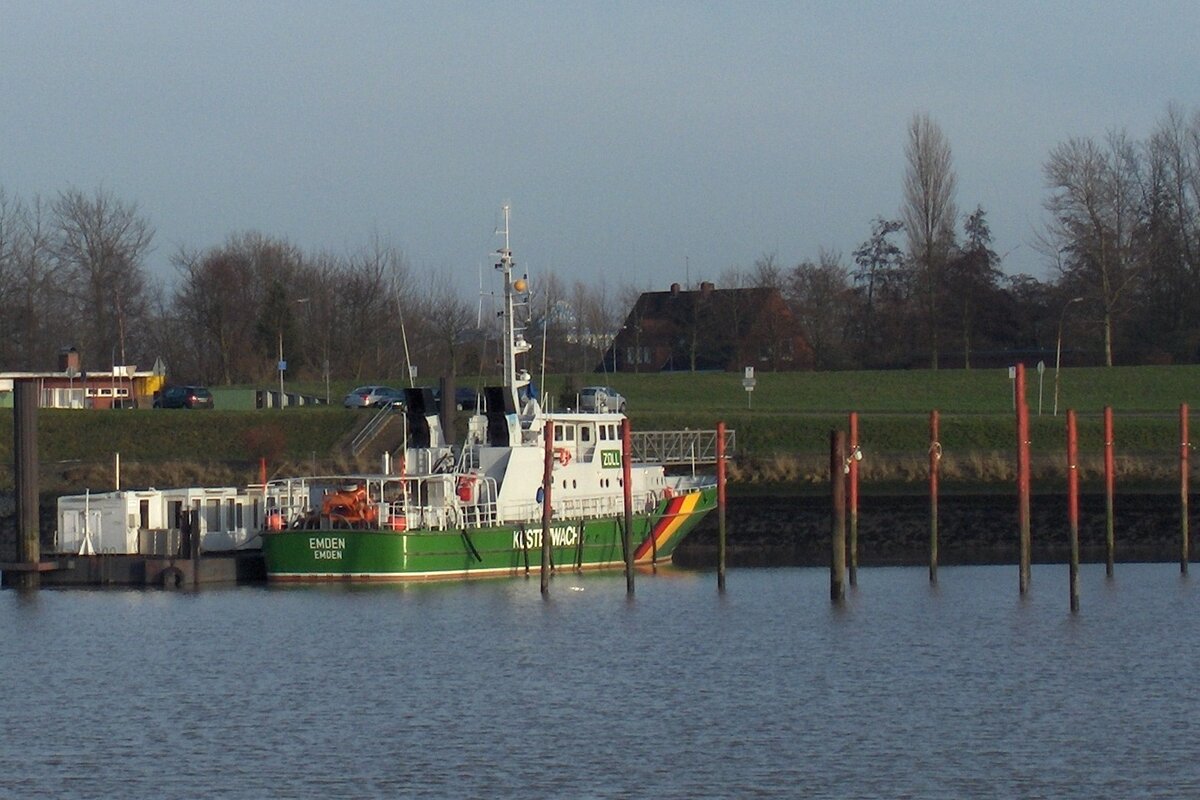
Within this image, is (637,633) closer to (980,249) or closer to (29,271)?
(980,249)

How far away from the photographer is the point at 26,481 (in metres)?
39.0

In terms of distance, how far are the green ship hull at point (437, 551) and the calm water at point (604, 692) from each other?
1.94 feet

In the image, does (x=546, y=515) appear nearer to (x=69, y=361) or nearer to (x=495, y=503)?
(x=495, y=503)

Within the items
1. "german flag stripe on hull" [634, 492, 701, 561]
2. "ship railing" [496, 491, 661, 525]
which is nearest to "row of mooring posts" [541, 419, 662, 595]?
"ship railing" [496, 491, 661, 525]

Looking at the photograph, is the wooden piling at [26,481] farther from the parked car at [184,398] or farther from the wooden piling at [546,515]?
the parked car at [184,398]

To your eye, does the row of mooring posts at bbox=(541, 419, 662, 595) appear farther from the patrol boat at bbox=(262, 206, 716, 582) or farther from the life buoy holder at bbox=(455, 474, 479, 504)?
the life buoy holder at bbox=(455, 474, 479, 504)

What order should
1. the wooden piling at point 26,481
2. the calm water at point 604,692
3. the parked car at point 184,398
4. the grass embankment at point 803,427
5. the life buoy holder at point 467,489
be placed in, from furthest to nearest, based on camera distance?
the parked car at point 184,398
the grass embankment at point 803,427
the life buoy holder at point 467,489
the wooden piling at point 26,481
the calm water at point 604,692

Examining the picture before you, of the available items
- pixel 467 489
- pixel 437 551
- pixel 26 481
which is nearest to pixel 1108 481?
pixel 467 489

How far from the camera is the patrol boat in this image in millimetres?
39406

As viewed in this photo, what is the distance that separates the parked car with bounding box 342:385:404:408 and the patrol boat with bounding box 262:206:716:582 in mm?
26130

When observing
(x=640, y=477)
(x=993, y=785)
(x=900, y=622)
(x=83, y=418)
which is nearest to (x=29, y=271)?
(x=83, y=418)

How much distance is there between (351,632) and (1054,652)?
39.8 feet

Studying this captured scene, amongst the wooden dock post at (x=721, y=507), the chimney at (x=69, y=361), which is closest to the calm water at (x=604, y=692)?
the wooden dock post at (x=721, y=507)

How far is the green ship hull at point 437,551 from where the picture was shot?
3928 centimetres
